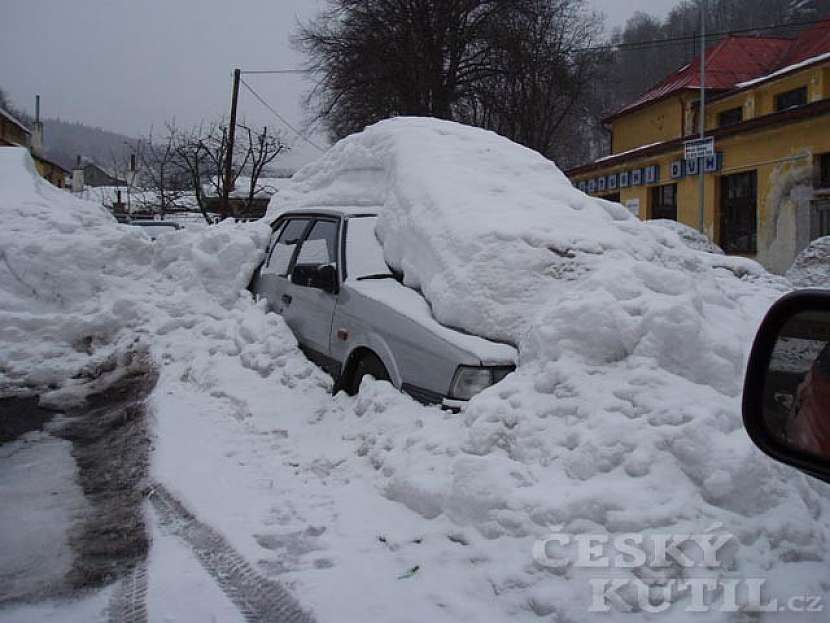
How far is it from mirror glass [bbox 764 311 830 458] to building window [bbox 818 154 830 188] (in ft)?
61.9

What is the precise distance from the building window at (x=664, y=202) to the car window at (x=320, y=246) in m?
19.8

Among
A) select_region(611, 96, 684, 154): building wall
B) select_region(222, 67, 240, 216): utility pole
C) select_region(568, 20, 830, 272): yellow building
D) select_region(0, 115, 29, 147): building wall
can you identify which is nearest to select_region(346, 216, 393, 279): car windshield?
select_region(568, 20, 830, 272): yellow building

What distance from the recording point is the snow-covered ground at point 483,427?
309 cm

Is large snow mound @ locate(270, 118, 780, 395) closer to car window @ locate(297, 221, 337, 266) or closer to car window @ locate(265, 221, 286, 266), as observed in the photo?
car window @ locate(297, 221, 337, 266)

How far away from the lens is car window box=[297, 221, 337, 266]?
588 centimetres

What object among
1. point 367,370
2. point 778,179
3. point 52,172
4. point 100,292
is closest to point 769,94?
point 778,179

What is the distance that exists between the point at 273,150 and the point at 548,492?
83.4ft

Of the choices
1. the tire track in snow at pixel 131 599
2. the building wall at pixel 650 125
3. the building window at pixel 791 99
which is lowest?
the tire track in snow at pixel 131 599

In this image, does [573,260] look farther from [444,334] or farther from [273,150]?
[273,150]

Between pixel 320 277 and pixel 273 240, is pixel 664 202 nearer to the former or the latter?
pixel 273 240

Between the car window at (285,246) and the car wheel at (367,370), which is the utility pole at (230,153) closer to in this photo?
the car window at (285,246)

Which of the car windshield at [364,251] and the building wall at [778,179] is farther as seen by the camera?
the building wall at [778,179]

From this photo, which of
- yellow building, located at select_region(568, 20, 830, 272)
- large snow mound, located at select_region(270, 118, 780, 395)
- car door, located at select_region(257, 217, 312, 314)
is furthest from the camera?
yellow building, located at select_region(568, 20, 830, 272)

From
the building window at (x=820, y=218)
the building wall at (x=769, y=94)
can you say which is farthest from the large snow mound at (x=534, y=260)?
the building wall at (x=769, y=94)
